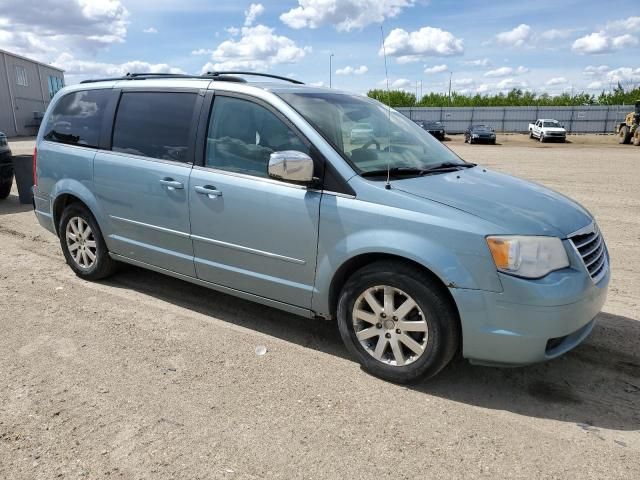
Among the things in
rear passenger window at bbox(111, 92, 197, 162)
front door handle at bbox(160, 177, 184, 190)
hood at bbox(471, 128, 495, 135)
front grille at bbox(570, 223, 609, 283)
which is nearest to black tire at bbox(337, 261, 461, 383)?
front grille at bbox(570, 223, 609, 283)

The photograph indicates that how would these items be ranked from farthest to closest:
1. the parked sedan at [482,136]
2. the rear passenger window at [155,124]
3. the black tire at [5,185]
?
the parked sedan at [482,136] < the black tire at [5,185] < the rear passenger window at [155,124]

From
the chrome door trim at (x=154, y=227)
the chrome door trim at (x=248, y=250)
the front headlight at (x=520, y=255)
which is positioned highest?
the front headlight at (x=520, y=255)

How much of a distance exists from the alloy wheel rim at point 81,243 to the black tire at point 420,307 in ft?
9.47

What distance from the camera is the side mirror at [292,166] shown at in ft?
11.3

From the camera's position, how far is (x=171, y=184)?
421cm

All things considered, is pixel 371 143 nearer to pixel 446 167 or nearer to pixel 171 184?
pixel 446 167

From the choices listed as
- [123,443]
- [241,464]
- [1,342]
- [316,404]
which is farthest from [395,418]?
[1,342]

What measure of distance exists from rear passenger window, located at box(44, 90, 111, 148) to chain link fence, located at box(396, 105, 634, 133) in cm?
4429

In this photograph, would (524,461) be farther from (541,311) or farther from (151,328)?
(151,328)

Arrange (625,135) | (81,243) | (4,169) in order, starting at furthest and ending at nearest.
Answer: (625,135) < (4,169) < (81,243)

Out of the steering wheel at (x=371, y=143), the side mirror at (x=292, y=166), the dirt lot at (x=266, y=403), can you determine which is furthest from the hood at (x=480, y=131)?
the side mirror at (x=292, y=166)

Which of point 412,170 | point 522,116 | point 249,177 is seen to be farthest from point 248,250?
point 522,116

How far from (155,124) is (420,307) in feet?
8.89

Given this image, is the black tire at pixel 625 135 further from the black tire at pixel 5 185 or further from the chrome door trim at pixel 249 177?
the chrome door trim at pixel 249 177
